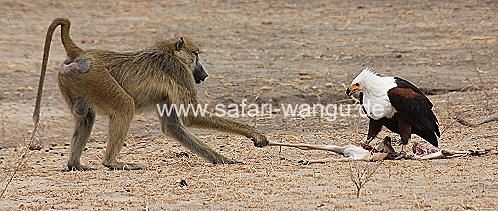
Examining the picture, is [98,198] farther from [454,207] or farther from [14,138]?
[14,138]

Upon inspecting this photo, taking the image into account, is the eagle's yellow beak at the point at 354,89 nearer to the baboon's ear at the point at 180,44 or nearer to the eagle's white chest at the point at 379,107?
the eagle's white chest at the point at 379,107

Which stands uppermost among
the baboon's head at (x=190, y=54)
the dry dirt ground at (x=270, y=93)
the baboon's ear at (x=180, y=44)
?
the baboon's ear at (x=180, y=44)

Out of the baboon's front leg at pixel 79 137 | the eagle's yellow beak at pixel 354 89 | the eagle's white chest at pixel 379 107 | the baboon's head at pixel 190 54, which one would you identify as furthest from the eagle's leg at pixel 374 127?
the baboon's front leg at pixel 79 137

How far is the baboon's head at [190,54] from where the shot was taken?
9.23 m

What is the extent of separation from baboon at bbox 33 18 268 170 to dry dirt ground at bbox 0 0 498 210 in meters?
0.28

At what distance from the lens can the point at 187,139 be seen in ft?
29.0

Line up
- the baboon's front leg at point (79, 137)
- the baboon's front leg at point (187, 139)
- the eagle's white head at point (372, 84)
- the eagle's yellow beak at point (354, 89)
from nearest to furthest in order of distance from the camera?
the eagle's white head at point (372, 84)
the eagle's yellow beak at point (354, 89)
the baboon's front leg at point (187, 139)
the baboon's front leg at point (79, 137)

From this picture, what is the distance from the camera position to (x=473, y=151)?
822cm

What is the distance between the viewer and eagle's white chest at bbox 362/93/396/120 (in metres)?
8.12

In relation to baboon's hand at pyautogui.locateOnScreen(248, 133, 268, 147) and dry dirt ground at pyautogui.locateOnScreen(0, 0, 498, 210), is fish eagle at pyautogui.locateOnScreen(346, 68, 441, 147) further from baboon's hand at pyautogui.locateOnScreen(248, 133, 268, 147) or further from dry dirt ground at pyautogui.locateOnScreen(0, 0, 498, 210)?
baboon's hand at pyautogui.locateOnScreen(248, 133, 268, 147)

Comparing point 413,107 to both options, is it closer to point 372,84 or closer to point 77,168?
point 372,84

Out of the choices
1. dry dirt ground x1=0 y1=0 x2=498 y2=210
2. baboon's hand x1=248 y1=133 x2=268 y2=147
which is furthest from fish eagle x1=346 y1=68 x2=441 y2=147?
baboon's hand x1=248 y1=133 x2=268 y2=147

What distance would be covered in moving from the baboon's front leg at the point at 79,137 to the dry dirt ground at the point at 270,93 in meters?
0.28

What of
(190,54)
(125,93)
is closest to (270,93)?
(190,54)
